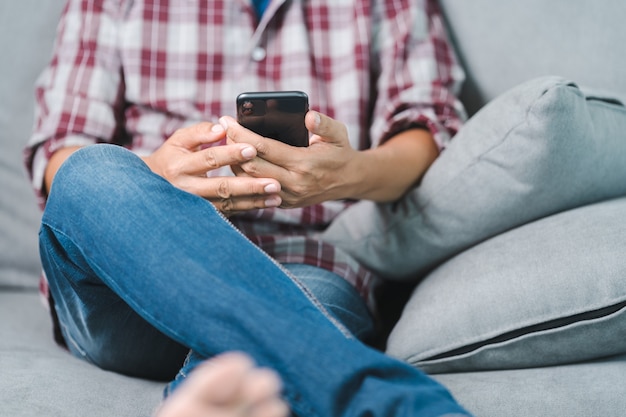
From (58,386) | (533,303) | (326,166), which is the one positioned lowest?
(58,386)

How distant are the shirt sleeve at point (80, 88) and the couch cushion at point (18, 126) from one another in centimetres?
9

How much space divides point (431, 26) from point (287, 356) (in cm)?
80

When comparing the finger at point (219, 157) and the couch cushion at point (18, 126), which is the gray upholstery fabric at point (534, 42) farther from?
the couch cushion at point (18, 126)

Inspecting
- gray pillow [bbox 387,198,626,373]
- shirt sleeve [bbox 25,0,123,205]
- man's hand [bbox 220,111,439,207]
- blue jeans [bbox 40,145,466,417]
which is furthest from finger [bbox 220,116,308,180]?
shirt sleeve [bbox 25,0,123,205]

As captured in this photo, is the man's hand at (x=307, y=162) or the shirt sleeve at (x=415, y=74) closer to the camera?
the man's hand at (x=307, y=162)

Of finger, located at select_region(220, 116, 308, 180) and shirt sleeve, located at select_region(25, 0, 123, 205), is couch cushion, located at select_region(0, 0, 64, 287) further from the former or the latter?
finger, located at select_region(220, 116, 308, 180)

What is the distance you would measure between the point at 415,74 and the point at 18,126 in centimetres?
72

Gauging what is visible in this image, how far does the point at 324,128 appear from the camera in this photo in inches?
29.6

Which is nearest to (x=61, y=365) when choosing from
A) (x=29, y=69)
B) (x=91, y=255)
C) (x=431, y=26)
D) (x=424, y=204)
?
(x=91, y=255)

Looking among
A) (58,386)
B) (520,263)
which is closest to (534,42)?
(520,263)

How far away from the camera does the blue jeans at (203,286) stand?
19.9 inches

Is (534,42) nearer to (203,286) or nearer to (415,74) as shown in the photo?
(415,74)

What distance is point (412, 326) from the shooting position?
788 mm

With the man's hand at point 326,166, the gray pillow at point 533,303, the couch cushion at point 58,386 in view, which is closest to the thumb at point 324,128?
the man's hand at point 326,166
